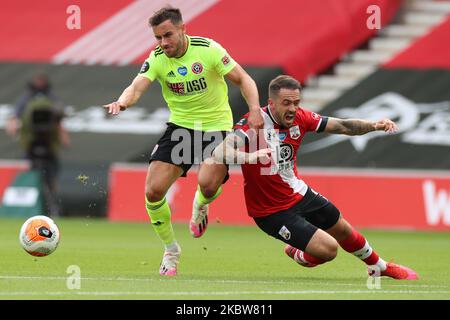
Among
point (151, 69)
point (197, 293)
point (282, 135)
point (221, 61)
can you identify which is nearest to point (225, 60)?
point (221, 61)

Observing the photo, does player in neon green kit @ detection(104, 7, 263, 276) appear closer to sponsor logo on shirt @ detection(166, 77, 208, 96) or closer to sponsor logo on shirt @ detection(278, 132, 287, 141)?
sponsor logo on shirt @ detection(166, 77, 208, 96)

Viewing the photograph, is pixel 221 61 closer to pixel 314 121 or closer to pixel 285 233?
pixel 314 121

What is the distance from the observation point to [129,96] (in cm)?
1080

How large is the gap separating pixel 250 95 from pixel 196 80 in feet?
2.09

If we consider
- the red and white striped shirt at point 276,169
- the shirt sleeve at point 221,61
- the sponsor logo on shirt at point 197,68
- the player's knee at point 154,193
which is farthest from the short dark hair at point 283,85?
the player's knee at point 154,193

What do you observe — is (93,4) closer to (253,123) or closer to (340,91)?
(340,91)

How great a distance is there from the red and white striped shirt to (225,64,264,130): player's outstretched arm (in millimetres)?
114

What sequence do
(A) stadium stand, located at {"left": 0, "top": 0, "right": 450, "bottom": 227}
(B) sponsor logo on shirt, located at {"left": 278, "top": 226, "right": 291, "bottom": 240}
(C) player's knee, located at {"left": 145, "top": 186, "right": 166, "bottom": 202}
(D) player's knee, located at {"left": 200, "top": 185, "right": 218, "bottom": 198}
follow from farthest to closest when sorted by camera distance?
(A) stadium stand, located at {"left": 0, "top": 0, "right": 450, "bottom": 227}, (D) player's knee, located at {"left": 200, "top": 185, "right": 218, "bottom": 198}, (C) player's knee, located at {"left": 145, "top": 186, "right": 166, "bottom": 202}, (B) sponsor logo on shirt, located at {"left": 278, "top": 226, "right": 291, "bottom": 240}

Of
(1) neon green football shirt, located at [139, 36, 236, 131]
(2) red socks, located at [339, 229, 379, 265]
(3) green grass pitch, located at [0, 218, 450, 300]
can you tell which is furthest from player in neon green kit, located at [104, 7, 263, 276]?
(2) red socks, located at [339, 229, 379, 265]

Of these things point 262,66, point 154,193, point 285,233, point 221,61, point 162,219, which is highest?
point 262,66

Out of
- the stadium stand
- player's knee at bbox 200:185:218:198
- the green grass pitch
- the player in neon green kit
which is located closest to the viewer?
the green grass pitch

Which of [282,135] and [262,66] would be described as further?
[262,66]

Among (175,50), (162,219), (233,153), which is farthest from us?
(162,219)

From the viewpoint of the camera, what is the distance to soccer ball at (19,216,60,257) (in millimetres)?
10914
